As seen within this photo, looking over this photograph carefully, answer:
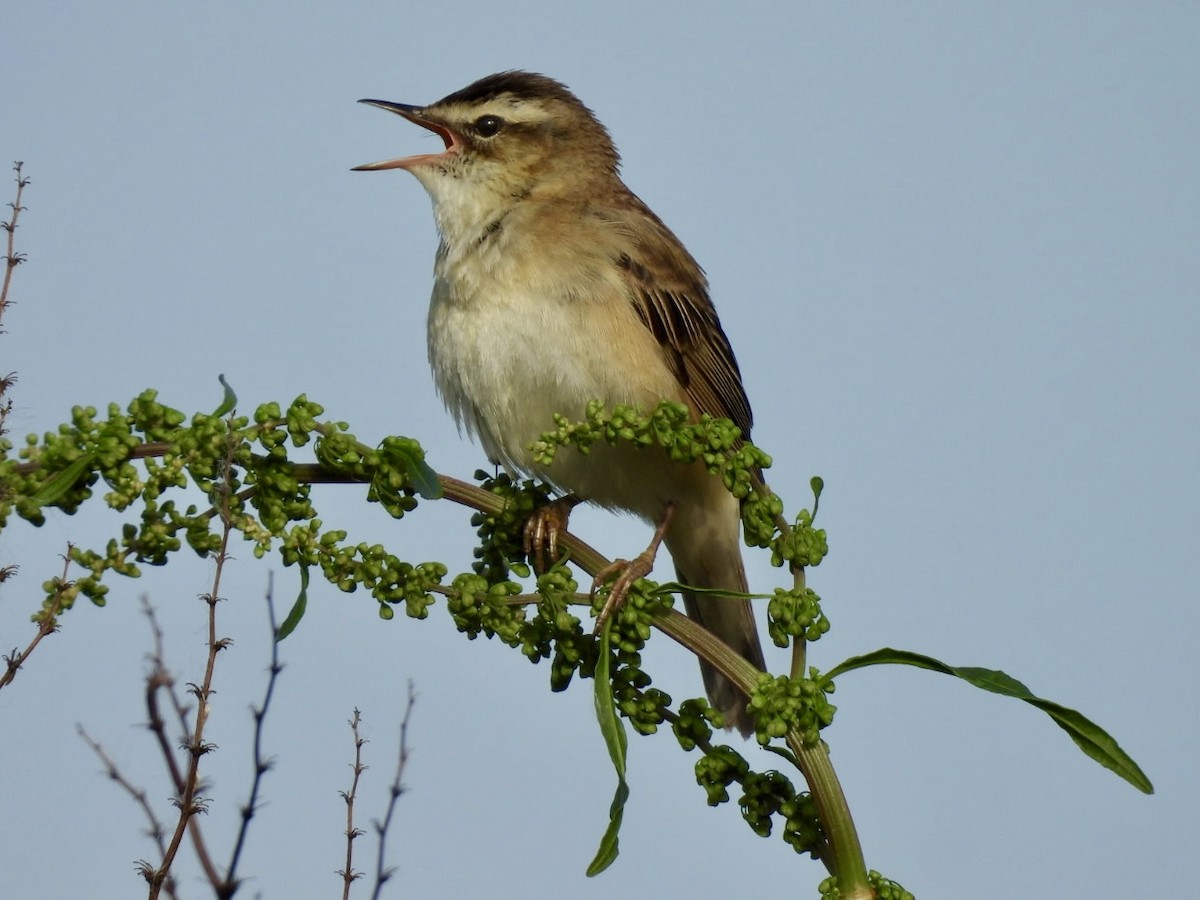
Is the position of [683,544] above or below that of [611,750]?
above

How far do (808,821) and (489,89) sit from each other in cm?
370

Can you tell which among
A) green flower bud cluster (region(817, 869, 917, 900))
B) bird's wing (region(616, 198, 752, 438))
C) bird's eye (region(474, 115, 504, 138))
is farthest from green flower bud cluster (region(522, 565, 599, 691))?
bird's eye (region(474, 115, 504, 138))

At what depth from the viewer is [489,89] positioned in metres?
5.27

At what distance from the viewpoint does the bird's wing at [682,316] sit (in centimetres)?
471

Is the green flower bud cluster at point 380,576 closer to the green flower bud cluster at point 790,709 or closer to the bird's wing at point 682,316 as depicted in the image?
the green flower bud cluster at point 790,709

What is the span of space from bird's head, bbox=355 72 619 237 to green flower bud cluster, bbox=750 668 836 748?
9.77 feet

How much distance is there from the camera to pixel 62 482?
87.9 inches

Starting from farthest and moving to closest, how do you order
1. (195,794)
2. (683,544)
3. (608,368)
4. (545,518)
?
1. (683,544)
2. (608,368)
3. (545,518)
4. (195,794)

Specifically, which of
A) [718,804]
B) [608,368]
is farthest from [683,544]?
[718,804]

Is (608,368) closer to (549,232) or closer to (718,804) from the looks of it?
(549,232)

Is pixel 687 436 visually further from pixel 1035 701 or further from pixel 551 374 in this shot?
pixel 551 374

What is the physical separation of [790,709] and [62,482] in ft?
4.09

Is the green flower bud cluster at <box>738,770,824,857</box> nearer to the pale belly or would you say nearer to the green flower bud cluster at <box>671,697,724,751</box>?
the green flower bud cluster at <box>671,697,724,751</box>

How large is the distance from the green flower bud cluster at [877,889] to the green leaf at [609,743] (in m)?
0.34
